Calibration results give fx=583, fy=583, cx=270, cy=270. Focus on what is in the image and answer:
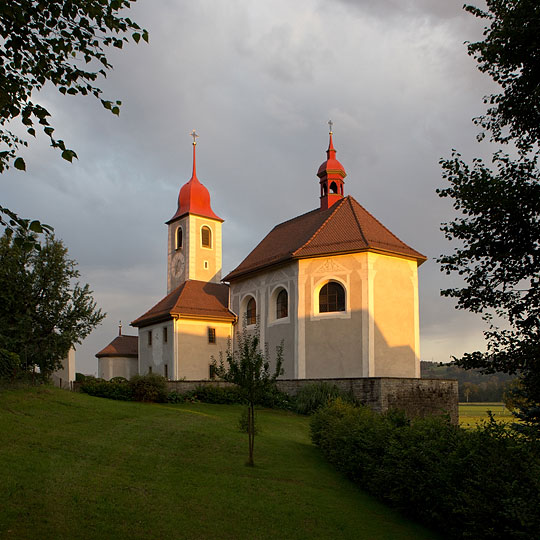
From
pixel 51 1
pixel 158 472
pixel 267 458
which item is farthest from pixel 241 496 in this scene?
pixel 51 1

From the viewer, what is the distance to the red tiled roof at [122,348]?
4319cm

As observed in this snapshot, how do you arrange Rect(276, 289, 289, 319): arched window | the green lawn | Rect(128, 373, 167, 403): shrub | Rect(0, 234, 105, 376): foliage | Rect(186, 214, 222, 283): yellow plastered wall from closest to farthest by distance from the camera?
the green lawn → Rect(0, 234, 105, 376): foliage → Rect(128, 373, 167, 403): shrub → Rect(276, 289, 289, 319): arched window → Rect(186, 214, 222, 283): yellow plastered wall

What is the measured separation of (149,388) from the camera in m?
24.4

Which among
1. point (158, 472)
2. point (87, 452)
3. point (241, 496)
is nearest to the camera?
point (241, 496)

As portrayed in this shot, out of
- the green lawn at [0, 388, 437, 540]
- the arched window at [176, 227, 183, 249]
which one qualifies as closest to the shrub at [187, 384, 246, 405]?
the green lawn at [0, 388, 437, 540]

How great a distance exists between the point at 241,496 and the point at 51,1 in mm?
8560

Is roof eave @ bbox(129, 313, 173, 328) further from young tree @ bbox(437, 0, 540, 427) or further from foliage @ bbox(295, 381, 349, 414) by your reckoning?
young tree @ bbox(437, 0, 540, 427)

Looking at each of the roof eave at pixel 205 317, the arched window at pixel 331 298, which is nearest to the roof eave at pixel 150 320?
the roof eave at pixel 205 317

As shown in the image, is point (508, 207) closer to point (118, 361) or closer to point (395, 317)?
point (395, 317)

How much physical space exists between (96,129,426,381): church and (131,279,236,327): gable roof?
0.07m

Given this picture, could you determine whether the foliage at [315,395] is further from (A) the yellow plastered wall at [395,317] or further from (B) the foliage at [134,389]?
(B) the foliage at [134,389]

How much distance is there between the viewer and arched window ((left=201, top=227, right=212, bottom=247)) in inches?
1797

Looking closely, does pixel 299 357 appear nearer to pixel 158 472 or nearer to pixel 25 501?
pixel 158 472

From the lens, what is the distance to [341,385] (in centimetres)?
2486
